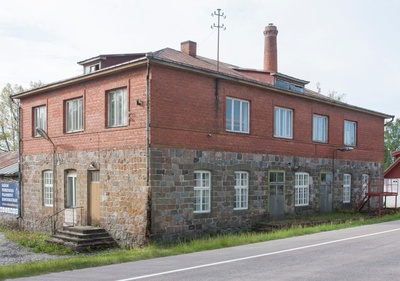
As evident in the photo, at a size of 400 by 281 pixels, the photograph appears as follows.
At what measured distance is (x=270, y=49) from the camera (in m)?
25.6

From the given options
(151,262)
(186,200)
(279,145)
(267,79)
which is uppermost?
(267,79)

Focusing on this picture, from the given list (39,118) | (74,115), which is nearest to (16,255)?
(74,115)

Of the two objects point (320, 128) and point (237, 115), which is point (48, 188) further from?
point (320, 128)

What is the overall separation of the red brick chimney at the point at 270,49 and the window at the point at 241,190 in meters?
8.36

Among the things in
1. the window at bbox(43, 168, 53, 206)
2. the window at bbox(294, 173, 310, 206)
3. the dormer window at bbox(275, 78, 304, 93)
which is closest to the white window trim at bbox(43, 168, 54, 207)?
the window at bbox(43, 168, 53, 206)

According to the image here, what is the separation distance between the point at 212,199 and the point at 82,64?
28.2 feet

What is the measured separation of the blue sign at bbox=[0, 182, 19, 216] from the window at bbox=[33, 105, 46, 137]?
343 centimetres

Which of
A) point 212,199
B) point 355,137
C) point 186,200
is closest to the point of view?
point 186,200

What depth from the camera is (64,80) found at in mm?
19422

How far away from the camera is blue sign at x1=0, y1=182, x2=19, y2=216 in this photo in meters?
23.3

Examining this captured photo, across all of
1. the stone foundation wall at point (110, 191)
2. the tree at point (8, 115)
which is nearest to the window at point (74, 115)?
the stone foundation wall at point (110, 191)

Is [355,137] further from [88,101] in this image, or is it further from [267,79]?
[88,101]

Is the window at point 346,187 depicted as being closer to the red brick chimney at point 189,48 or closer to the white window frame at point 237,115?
the white window frame at point 237,115

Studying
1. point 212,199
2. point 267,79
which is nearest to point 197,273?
point 212,199
